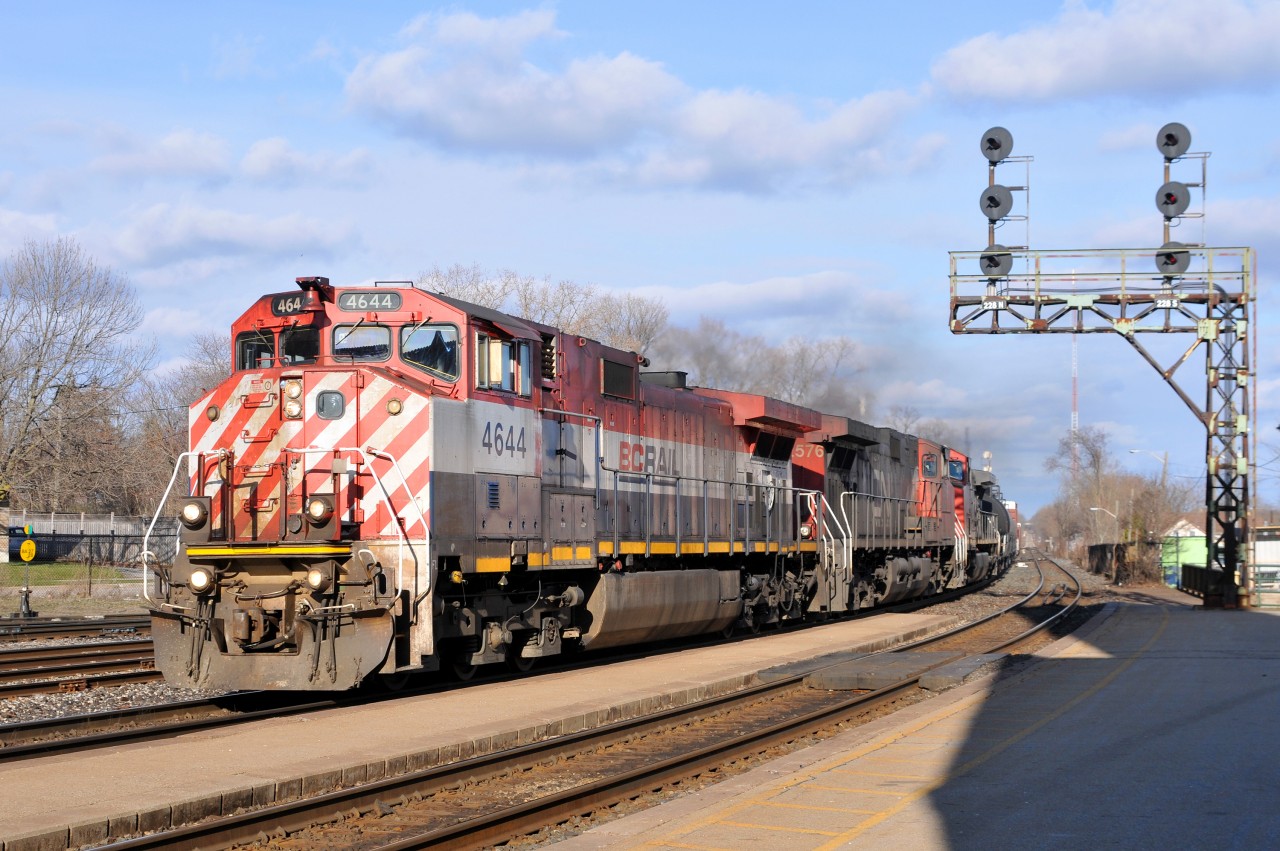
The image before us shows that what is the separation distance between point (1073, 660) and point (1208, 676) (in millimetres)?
2342

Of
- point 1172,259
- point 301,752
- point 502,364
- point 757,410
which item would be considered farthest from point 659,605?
point 1172,259

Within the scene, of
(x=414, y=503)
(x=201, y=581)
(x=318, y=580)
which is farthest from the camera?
(x=414, y=503)

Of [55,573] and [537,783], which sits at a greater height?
[537,783]

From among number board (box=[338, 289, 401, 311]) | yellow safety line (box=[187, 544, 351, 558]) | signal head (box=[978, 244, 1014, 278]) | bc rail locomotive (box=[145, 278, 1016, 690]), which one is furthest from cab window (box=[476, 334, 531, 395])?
signal head (box=[978, 244, 1014, 278])

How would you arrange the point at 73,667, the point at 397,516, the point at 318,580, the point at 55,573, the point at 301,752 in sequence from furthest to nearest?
the point at 55,573 < the point at 73,667 < the point at 397,516 < the point at 318,580 < the point at 301,752

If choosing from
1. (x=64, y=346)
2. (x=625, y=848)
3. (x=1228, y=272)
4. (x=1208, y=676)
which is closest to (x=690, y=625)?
(x=1208, y=676)

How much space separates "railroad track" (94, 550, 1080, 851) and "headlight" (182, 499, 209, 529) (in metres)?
4.11

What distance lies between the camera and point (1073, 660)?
1623 cm

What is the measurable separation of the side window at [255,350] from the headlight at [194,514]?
1642 mm

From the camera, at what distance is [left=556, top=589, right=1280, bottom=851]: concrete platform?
678 centimetres

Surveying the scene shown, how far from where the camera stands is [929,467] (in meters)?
32.2

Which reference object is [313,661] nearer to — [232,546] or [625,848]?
[232,546]

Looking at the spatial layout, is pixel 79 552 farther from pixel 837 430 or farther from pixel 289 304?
pixel 289 304

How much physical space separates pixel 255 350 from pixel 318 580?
2912mm
